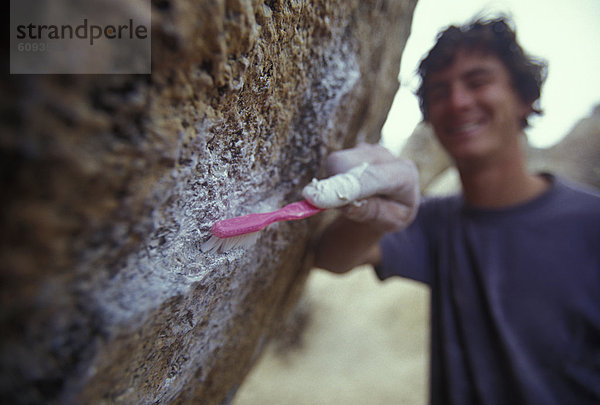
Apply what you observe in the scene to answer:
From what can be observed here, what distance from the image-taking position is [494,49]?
144 cm

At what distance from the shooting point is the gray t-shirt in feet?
3.80

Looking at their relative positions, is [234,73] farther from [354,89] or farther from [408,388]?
[408,388]

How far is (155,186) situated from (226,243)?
0.22 meters

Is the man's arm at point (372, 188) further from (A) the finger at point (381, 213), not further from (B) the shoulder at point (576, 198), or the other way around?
(B) the shoulder at point (576, 198)

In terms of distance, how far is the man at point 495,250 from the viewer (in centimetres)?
116

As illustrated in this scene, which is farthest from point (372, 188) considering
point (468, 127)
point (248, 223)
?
point (468, 127)

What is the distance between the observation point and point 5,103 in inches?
8.7

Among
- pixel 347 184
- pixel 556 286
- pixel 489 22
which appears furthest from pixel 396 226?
pixel 489 22

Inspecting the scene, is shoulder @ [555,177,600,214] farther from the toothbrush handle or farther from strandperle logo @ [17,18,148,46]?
strandperle logo @ [17,18,148,46]

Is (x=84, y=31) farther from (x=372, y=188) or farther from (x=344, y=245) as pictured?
(x=344, y=245)

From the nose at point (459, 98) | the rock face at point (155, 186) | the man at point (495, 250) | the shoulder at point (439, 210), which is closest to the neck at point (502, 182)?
the man at point (495, 250)

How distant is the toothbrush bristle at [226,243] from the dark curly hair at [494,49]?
139 cm

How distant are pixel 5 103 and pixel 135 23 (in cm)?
13

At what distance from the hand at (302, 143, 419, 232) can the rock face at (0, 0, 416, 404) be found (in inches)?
5.0
